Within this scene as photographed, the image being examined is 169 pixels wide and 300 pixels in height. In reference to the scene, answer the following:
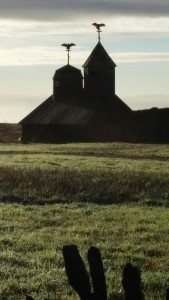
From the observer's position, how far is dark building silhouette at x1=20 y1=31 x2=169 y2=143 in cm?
7069

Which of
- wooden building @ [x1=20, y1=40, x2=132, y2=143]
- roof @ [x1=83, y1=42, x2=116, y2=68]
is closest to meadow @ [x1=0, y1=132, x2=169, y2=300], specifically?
wooden building @ [x1=20, y1=40, x2=132, y2=143]

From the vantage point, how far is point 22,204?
20594 millimetres

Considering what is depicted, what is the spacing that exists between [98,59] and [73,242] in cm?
6125

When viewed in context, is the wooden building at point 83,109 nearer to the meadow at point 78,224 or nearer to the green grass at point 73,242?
the meadow at point 78,224

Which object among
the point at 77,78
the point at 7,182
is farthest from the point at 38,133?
the point at 7,182

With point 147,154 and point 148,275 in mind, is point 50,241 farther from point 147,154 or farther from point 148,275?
point 147,154

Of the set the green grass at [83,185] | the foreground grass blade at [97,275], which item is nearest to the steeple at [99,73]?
the green grass at [83,185]

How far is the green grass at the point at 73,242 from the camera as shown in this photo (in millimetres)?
9906

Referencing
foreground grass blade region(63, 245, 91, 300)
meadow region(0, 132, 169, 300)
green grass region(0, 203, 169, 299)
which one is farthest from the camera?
meadow region(0, 132, 169, 300)

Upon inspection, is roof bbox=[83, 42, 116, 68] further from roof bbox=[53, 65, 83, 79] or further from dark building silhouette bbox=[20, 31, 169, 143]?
roof bbox=[53, 65, 83, 79]

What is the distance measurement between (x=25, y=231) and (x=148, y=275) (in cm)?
509

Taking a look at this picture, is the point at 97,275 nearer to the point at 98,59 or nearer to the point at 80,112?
the point at 80,112

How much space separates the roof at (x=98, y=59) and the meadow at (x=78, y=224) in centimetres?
4675

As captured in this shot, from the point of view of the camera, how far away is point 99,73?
7381 centimetres
